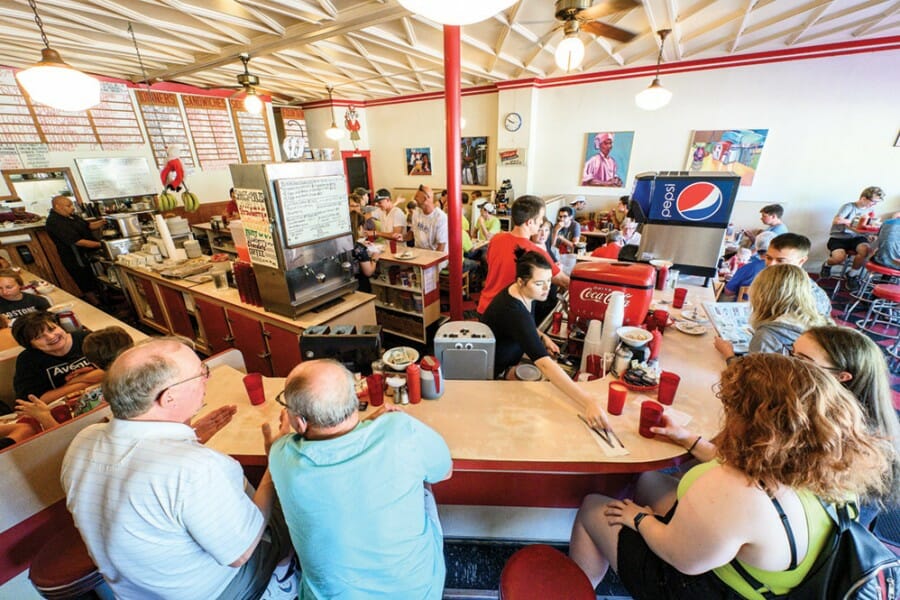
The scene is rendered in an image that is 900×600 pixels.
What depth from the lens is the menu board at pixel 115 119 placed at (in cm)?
627

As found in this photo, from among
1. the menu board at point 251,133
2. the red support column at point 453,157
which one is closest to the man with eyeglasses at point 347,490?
the red support column at point 453,157

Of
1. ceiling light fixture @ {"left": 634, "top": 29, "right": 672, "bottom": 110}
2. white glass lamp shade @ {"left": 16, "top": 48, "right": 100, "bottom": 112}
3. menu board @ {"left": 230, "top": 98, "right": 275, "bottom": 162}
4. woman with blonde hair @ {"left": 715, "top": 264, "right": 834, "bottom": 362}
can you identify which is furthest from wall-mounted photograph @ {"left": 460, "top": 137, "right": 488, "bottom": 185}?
woman with blonde hair @ {"left": 715, "top": 264, "right": 834, "bottom": 362}

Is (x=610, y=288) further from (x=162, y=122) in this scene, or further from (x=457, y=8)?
(x=162, y=122)

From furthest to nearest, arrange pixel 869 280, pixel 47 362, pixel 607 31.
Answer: pixel 869 280 < pixel 607 31 < pixel 47 362

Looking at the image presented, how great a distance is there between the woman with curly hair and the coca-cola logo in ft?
3.14

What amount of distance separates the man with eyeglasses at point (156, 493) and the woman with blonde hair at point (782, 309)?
2.65 meters

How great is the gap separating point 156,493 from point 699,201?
3603mm

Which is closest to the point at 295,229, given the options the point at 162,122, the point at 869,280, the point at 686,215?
A: the point at 686,215

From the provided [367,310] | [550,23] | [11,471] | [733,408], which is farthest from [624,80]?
[11,471]

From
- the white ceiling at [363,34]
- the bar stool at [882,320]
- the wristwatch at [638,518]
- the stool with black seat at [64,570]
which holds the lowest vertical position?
the bar stool at [882,320]

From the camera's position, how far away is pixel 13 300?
10.7ft

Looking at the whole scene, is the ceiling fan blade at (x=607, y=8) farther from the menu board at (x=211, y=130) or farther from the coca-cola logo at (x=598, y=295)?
the menu board at (x=211, y=130)

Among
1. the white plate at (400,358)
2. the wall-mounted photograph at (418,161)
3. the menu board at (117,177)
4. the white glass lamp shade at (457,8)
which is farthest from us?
the wall-mounted photograph at (418,161)

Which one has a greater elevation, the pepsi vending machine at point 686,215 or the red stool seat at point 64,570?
the pepsi vending machine at point 686,215
